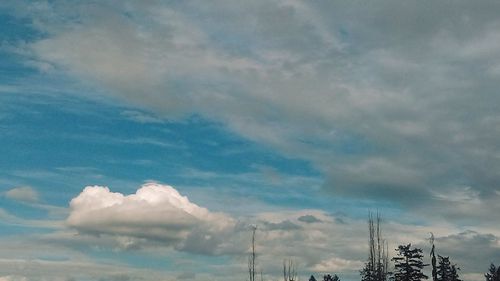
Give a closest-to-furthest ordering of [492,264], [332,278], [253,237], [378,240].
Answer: [378,240] → [253,237] → [492,264] → [332,278]

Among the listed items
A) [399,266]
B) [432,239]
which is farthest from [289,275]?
[432,239]

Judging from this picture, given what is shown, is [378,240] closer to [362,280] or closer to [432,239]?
[432,239]

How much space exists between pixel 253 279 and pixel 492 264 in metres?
52.6

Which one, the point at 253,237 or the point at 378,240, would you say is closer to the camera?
the point at 378,240

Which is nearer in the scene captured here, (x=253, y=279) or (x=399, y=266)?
(x=399, y=266)

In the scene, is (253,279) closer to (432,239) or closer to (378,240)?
(378,240)

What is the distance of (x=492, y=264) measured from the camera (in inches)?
4897

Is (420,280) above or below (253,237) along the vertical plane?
below

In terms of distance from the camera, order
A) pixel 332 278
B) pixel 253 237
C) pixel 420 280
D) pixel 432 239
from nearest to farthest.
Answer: pixel 432 239 < pixel 420 280 < pixel 253 237 < pixel 332 278

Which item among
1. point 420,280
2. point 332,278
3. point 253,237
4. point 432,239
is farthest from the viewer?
point 332,278

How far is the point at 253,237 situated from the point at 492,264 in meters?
53.1

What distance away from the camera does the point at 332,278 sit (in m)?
147

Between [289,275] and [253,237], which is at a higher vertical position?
[253,237]

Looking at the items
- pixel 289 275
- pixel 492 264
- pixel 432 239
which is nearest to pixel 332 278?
pixel 289 275
